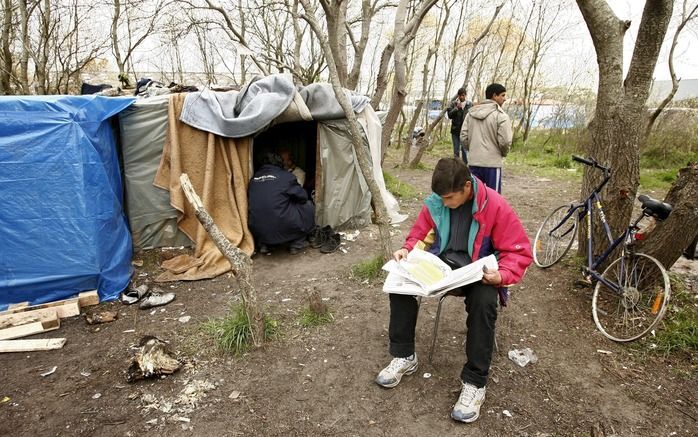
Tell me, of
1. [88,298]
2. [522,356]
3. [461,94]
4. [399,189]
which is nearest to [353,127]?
[522,356]

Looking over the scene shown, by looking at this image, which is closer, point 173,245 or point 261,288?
point 261,288

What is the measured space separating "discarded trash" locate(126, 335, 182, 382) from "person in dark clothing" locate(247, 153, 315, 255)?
2070 mm

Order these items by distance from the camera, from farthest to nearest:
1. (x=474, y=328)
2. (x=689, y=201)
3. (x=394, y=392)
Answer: (x=689, y=201) < (x=394, y=392) < (x=474, y=328)

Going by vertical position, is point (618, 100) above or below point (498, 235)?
above

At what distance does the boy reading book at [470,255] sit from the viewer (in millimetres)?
2201

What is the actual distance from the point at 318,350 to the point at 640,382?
2.12m

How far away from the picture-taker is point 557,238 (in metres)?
4.29

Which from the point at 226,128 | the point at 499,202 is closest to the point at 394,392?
the point at 499,202

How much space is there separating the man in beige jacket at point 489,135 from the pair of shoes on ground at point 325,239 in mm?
1943

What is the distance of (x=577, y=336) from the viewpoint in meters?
3.05

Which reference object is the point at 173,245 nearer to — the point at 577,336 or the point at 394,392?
the point at 394,392

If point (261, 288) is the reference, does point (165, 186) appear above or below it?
above

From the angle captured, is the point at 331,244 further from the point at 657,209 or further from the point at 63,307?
the point at 657,209

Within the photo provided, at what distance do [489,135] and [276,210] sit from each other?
269 centimetres
